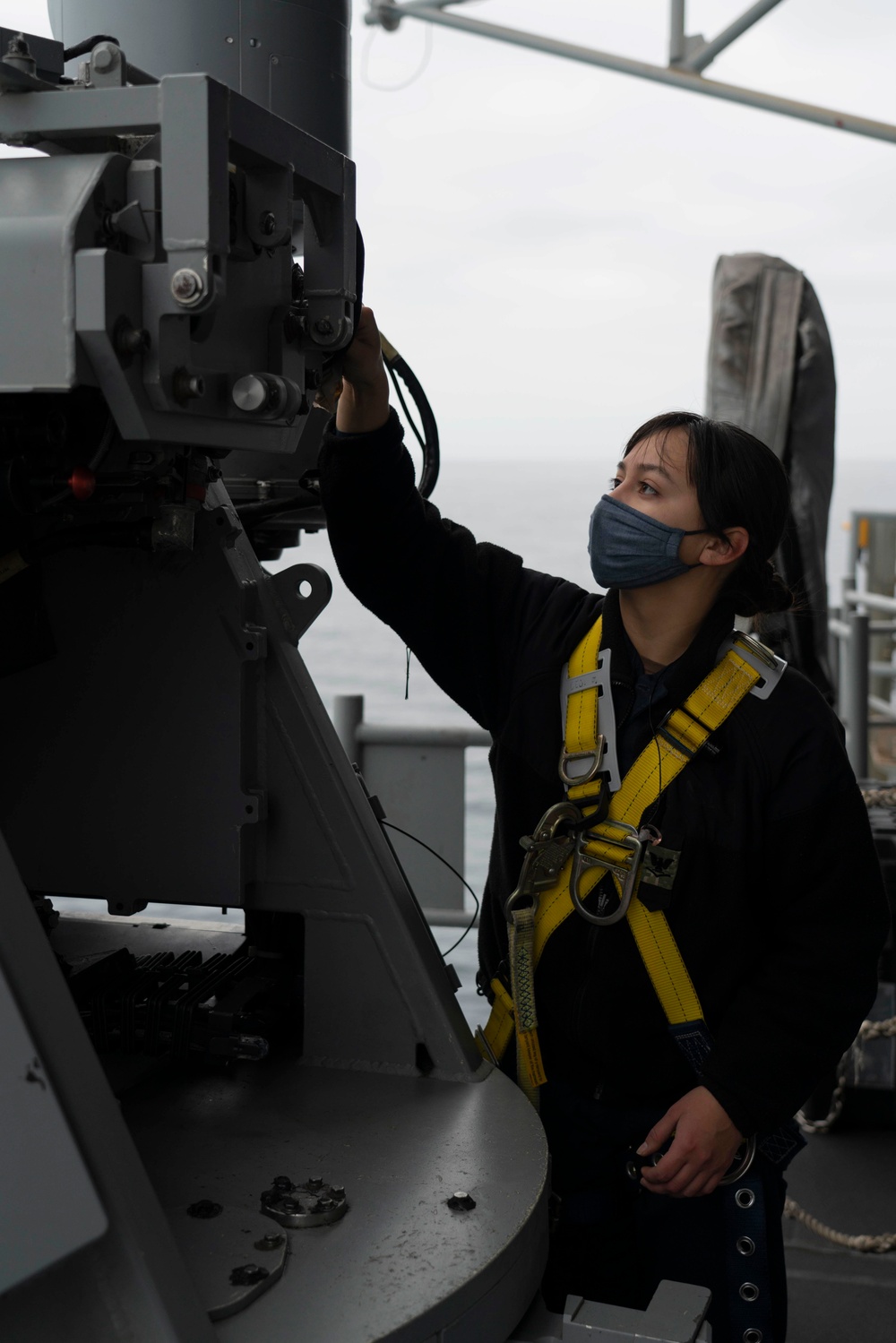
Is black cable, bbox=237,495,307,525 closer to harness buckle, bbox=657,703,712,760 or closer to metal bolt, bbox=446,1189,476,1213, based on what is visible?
harness buckle, bbox=657,703,712,760

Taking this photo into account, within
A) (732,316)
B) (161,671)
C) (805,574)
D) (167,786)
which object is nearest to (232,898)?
(167,786)

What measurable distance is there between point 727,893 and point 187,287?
3.35ft

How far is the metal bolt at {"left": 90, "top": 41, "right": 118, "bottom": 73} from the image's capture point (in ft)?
3.60

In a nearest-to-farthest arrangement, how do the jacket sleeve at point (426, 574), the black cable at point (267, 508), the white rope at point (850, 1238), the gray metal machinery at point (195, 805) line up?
the gray metal machinery at point (195, 805) < the jacket sleeve at point (426, 574) < the black cable at point (267, 508) < the white rope at point (850, 1238)

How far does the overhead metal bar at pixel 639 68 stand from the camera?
17.1 ft

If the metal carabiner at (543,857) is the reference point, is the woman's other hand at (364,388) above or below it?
above

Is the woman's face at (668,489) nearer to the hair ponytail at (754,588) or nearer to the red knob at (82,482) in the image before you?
the hair ponytail at (754,588)

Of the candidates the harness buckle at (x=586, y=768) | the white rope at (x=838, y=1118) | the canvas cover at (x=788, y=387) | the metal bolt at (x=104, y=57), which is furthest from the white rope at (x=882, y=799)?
the metal bolt at (x=104, y=57)

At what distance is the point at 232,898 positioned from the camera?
1.47 meters

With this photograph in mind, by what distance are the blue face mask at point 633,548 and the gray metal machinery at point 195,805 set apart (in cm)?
41

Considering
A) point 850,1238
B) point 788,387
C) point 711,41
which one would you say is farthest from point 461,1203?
point 711,41

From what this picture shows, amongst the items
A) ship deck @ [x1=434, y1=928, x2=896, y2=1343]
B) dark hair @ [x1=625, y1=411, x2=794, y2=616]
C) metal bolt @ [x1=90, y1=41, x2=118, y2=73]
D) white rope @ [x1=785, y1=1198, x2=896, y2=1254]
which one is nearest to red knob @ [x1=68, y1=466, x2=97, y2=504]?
metal bolt @ [x1=90, y1=41, x2=118, y2=73]

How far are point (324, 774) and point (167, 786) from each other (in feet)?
0.60

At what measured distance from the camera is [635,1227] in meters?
1.72
